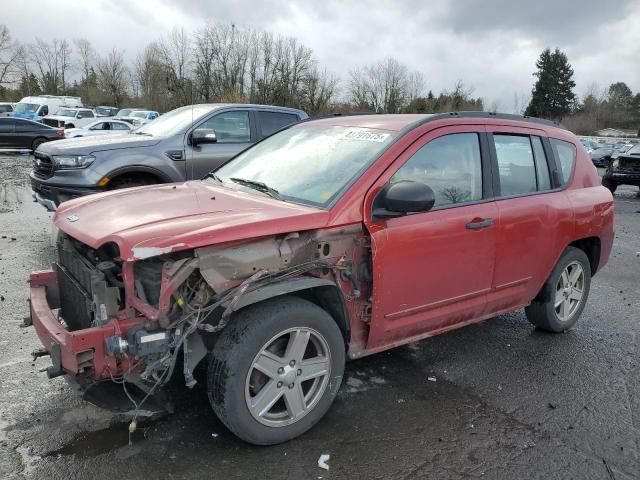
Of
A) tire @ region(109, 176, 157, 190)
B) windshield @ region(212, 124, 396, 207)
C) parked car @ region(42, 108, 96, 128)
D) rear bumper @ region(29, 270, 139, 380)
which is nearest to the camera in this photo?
rear bumper @ region(29, 270, 139, 380)

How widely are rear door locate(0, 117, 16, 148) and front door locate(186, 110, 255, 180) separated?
1805 centimetres

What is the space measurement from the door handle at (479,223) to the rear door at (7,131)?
76.0ft

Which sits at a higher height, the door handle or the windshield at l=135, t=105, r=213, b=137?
the windshield at l=135, t=105, r=213, b=137

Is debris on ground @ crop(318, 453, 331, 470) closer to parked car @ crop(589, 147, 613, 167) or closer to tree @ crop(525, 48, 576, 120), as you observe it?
parked car @ crop(589, 147, 613, 167)

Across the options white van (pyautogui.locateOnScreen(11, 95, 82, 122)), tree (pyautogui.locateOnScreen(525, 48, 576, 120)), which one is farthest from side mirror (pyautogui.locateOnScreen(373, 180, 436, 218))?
tree (pyautogui.locateOnScreen(525, 48, 576, 120))

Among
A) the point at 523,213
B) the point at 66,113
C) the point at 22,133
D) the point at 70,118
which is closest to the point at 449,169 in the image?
the point at 523,213

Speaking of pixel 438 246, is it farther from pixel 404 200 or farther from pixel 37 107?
pixel 37 107

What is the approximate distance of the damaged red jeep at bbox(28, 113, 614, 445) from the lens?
2668 millimetres

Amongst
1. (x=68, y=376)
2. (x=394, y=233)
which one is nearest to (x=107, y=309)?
(x=68, y=376)

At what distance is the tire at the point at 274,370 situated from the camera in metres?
2.74

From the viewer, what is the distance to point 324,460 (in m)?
2.85

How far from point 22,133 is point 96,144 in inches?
704

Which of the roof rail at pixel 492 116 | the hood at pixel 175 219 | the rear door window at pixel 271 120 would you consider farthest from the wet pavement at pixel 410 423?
the rear door window at pixel 271 120

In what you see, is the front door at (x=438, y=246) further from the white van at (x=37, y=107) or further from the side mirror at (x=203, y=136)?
the white van at (x=37, y=107)
